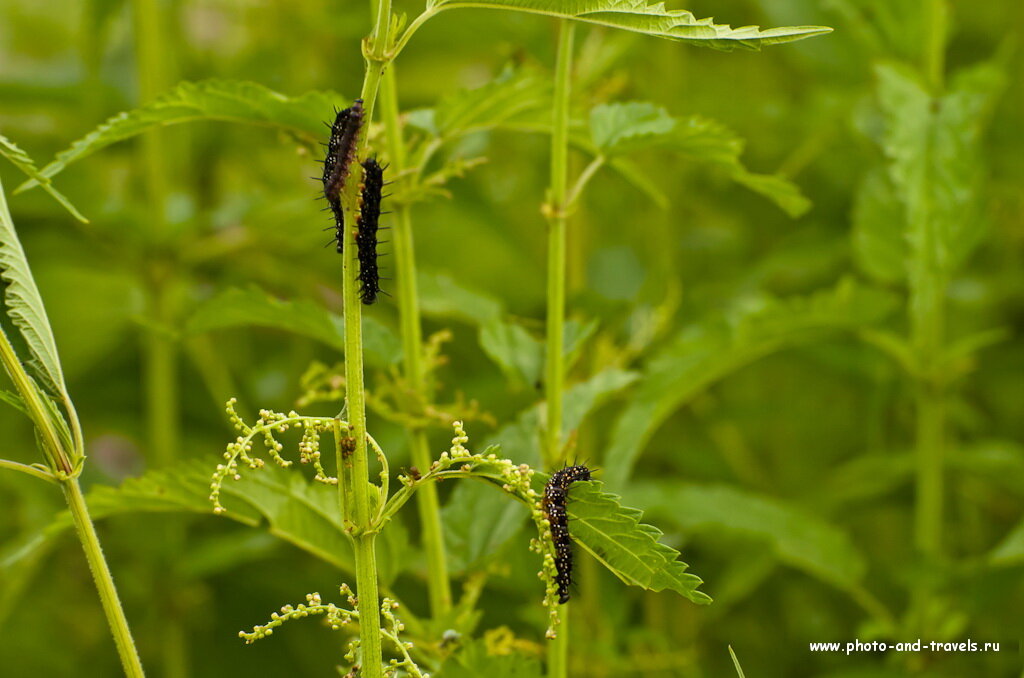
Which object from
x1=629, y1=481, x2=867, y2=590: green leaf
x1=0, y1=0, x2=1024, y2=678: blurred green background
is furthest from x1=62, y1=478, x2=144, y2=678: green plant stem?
x1=629, y1=481, x2=867, y2=590: green leaf

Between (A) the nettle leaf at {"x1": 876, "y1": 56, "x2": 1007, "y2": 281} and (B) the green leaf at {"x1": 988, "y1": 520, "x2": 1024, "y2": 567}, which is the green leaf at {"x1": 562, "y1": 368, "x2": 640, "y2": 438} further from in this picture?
(B) the green leaf at {"x1": 988, "y1": 520, "x2": 1024, "y2": 567}

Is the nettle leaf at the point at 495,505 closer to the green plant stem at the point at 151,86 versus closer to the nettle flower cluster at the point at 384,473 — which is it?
the nettle flower cluster at the point at 384,473

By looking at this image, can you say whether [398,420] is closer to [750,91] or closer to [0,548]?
[0,548]

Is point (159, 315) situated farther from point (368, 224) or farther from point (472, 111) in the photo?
point (368, 224)

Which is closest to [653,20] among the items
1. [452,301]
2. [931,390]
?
[452,301]

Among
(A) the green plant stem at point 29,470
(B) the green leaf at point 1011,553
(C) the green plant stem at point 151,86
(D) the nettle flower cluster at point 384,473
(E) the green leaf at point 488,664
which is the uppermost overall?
(C) the green plant stem at point 151,86

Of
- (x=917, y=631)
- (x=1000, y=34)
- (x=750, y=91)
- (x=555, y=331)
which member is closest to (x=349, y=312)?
(x=555, y=331)

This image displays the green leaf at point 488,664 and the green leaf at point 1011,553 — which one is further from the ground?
the green leaf at point 1011,553

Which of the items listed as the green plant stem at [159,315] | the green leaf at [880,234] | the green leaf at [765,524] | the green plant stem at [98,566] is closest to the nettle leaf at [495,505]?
the green plant stem at [98,566]
